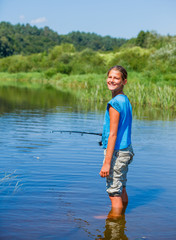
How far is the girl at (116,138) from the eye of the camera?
4242mm

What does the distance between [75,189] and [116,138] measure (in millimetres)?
1983

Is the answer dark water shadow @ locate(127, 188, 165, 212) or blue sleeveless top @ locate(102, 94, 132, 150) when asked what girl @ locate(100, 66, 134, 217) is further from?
dark water shadow @ locate(127, 188, 165, 212)

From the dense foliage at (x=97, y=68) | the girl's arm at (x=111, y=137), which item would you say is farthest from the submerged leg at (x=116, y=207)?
the dense foliage at (x=97, y=68)

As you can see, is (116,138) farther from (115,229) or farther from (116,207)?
(115,229)

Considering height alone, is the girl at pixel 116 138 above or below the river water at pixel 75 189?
above

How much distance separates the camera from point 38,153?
8.77 metres

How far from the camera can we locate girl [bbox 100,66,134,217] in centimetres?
424

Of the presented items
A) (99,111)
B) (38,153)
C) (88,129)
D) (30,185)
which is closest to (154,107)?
(99,111)

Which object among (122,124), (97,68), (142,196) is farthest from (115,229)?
(97,68)

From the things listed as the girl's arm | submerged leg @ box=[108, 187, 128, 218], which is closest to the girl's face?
the girl's arm

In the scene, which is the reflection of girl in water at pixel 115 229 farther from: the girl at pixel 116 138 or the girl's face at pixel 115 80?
the girl's face at pixel 115 80

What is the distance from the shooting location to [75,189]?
605 cm

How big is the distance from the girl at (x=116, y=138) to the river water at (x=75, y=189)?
58cm

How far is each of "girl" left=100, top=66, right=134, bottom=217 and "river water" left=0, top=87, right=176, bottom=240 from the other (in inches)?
22.8
